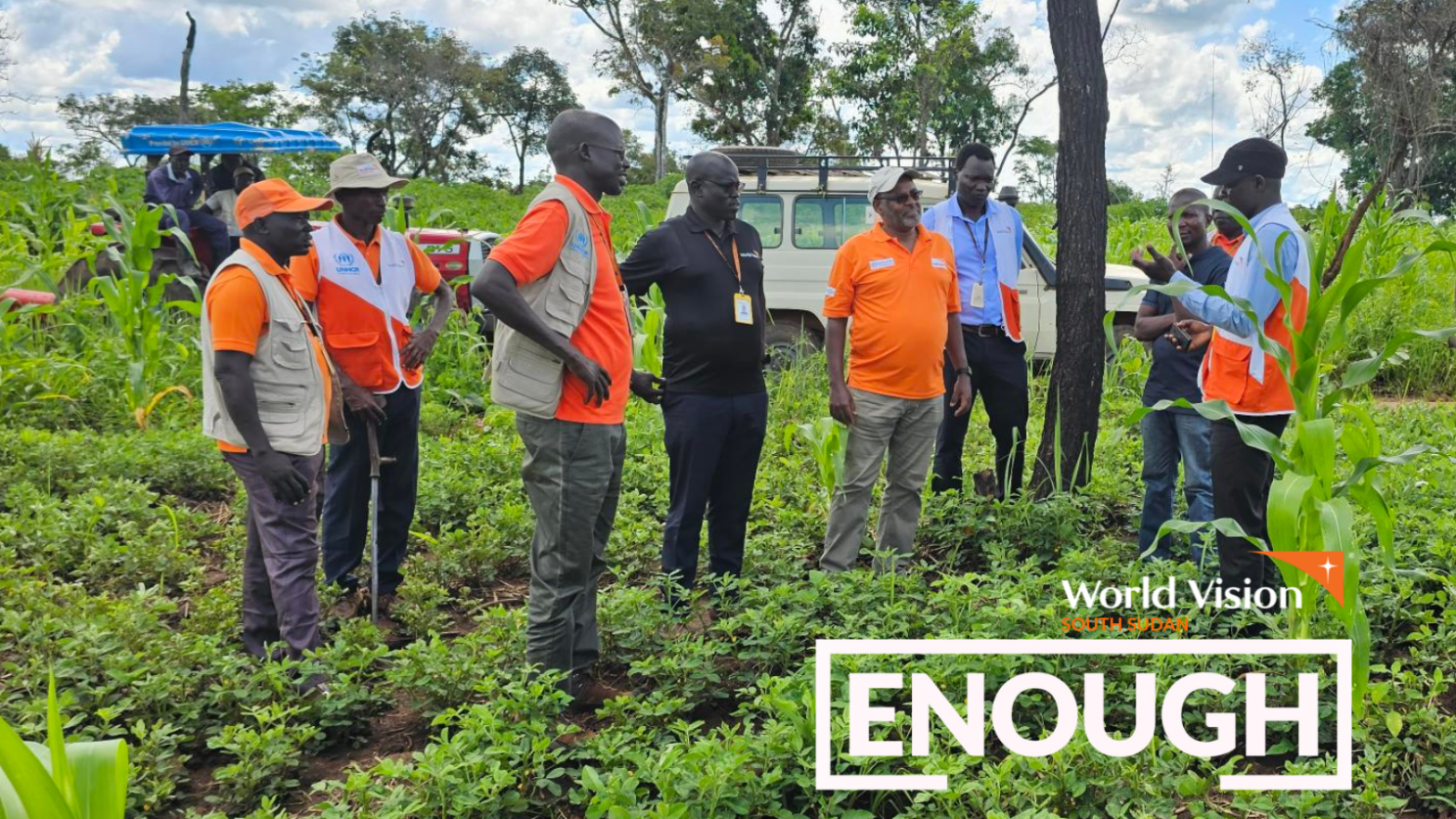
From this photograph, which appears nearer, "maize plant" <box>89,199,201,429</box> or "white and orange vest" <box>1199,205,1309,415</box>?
"white and orange vest" <box>1199,205,1309,415</box>

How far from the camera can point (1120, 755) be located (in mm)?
3154

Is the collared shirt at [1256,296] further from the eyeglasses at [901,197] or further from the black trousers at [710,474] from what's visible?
the black trousers at [710,474]

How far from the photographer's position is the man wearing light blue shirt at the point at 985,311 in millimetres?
5812

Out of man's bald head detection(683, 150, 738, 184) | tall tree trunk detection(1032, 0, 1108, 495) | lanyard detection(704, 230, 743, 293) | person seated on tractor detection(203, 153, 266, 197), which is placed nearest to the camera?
man's bald head detection(683, 150, 738, 184)

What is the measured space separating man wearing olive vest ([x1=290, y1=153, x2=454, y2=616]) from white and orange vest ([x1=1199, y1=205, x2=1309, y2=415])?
3258mm

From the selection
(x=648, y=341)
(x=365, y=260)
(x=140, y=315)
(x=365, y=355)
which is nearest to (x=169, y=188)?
(x=140, y=315)

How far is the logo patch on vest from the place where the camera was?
4781mm

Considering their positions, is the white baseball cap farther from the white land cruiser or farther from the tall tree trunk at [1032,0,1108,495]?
the white land cruiser

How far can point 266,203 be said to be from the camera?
13.1 ft

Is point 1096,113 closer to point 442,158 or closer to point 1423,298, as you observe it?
point 1423,298

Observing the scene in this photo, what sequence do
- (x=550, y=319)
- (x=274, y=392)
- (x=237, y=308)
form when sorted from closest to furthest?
(x=550, y=319) < (x=237, y=308) < (x=274, y=392)

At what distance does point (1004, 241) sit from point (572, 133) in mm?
2907

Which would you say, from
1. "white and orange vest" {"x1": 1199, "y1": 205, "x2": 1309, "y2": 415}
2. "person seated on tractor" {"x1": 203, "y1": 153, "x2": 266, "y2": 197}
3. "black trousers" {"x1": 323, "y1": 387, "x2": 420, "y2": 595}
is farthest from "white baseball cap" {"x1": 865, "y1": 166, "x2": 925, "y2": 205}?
"person seated on tractor" {"x1": 203, "y1": 153, "x2": 266, "y2": 197}

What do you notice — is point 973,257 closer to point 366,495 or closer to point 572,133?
point 572,133
